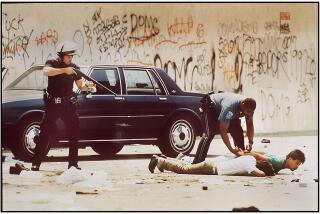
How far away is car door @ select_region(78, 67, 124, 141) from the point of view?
8.41 m

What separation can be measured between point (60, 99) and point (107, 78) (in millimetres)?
801

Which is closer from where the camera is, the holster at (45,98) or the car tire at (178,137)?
the holster at (45,98)

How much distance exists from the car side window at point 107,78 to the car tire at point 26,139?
0.99 metres

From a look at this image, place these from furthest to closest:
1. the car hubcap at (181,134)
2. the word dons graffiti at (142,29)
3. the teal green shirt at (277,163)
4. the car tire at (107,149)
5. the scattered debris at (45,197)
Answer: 1. the car hubcap at (181,134)
2. the car tire at (107,149)
3. the word dons graffiti at (142,29)
4. the teal green shirt at (277,163)
5. the scattered debris at (45,197)

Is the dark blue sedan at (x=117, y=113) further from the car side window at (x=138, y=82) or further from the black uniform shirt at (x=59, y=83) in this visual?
the black uniform shirt at (x=59, y=83)

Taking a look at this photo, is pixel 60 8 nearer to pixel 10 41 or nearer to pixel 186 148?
pixel 10 41

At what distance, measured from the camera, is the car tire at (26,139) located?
816 centimetres

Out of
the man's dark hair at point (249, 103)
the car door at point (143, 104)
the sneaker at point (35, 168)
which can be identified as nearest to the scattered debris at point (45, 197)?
the sneaker at point (35, 168)

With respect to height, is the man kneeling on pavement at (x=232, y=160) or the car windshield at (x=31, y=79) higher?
the car windshield at (x=31, y=79)

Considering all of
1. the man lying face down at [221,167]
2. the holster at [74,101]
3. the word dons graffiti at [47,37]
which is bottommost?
the man lying face down at [221,167]

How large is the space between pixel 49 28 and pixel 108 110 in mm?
1420

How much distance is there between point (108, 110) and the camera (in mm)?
8586

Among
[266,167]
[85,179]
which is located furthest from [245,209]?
[85,179]

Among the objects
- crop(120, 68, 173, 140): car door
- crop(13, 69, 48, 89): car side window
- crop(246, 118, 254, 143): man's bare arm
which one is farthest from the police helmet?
crop(246, 118, 254, 143): man's bare arm
